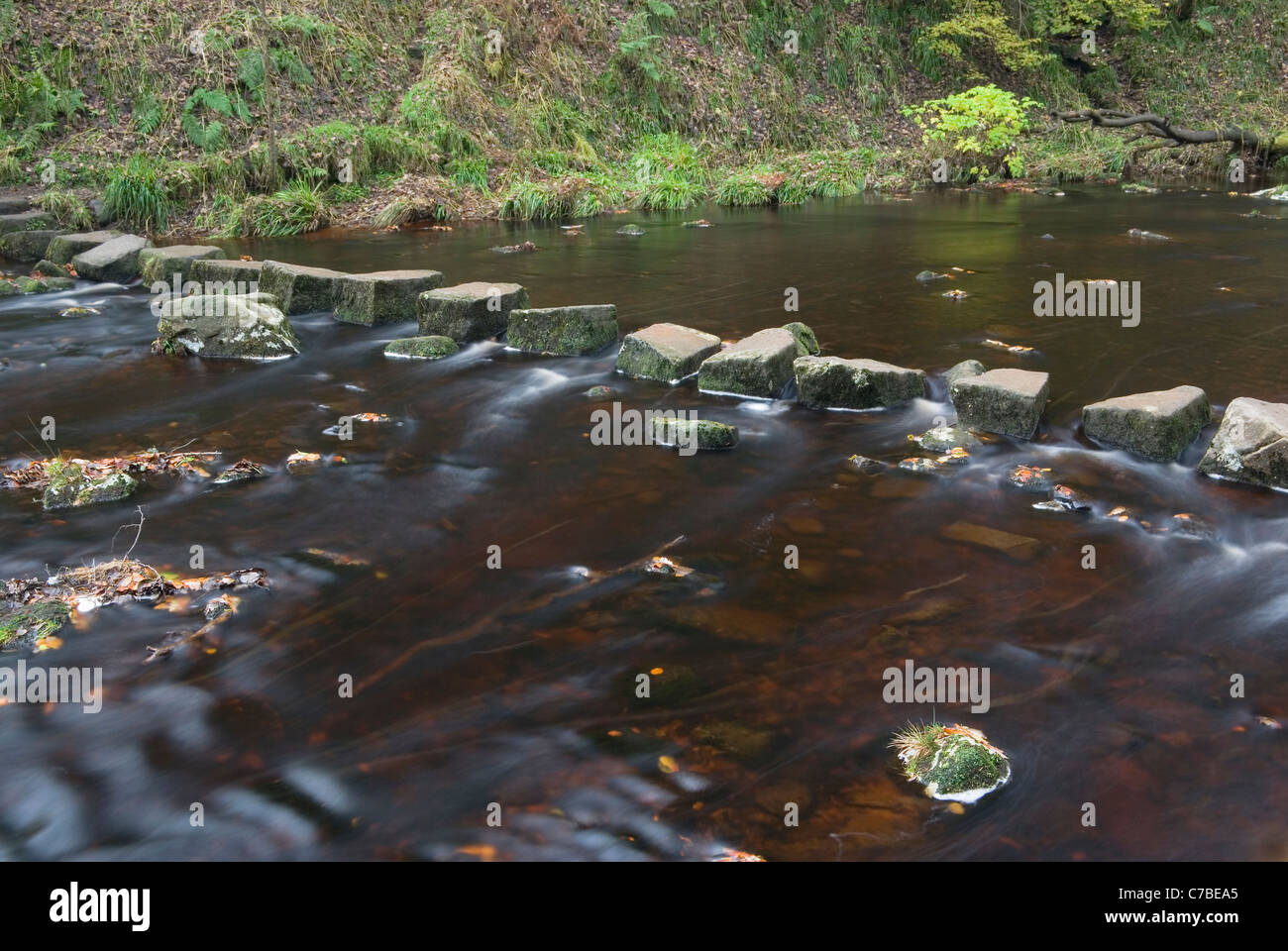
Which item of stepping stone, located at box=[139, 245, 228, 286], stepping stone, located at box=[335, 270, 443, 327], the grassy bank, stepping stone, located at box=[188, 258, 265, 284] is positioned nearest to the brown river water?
stepping stone, located at box=[335, 270, 443, 327]

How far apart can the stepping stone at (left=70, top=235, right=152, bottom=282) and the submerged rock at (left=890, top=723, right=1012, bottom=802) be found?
36.6 feet

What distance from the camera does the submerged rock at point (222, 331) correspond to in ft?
28.4

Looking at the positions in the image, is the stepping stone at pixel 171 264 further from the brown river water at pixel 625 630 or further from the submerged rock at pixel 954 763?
the submerged rock at pixel 954 763

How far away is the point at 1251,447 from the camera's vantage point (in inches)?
223

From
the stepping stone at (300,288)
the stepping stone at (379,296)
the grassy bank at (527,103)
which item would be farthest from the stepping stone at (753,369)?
the grassy bank at (527,103)

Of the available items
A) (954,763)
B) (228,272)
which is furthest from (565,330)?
(954,763)

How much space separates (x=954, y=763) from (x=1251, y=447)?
3.35 m

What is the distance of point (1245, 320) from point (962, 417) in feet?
13.2

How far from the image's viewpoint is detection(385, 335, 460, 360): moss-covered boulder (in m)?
8.67

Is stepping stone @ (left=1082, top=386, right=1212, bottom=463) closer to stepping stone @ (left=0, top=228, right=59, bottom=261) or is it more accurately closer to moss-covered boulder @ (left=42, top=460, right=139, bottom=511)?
moss-covered boulder @ (left=42, top=460, right=139, bottom=511)

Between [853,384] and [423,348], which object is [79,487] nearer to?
[423,348]

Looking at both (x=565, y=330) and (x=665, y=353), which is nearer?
(x=665, y=353)
